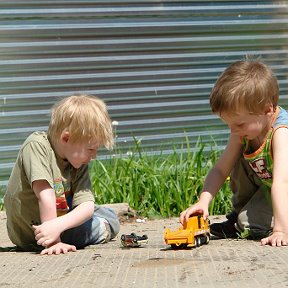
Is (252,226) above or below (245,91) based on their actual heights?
below

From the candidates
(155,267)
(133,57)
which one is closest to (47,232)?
(155,267)

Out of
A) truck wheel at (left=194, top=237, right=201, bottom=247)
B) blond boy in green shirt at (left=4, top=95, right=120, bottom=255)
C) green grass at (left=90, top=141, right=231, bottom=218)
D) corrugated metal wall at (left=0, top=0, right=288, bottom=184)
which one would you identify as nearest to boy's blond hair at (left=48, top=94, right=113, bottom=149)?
blond boy in green shirt at (left=4, top=95, right=120, bottom=255)

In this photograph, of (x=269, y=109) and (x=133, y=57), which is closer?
(x=269, y=109)

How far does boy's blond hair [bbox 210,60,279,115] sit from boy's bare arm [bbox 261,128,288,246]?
0.18 metres

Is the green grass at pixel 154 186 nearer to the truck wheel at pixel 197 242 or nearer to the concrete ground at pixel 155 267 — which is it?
the concrete ground at pixel 155 267

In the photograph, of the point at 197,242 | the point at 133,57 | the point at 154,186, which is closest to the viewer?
the point at 197,242

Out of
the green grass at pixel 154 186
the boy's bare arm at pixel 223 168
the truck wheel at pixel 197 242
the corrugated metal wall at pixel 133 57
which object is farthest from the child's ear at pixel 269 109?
the corrugated metal wall at pixel 133 57

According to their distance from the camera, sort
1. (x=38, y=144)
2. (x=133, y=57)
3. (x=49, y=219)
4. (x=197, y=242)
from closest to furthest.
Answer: (x=197, y=242) → (x=49, y=219) → (x=38, y=144) → (x=133, y=57)

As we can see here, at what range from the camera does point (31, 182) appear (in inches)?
156

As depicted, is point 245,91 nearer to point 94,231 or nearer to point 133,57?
point 94,231

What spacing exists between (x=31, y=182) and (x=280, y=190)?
120 cm

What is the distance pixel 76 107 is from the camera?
404cm

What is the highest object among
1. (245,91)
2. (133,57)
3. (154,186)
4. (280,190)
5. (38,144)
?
(133,57)

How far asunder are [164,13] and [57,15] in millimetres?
948
